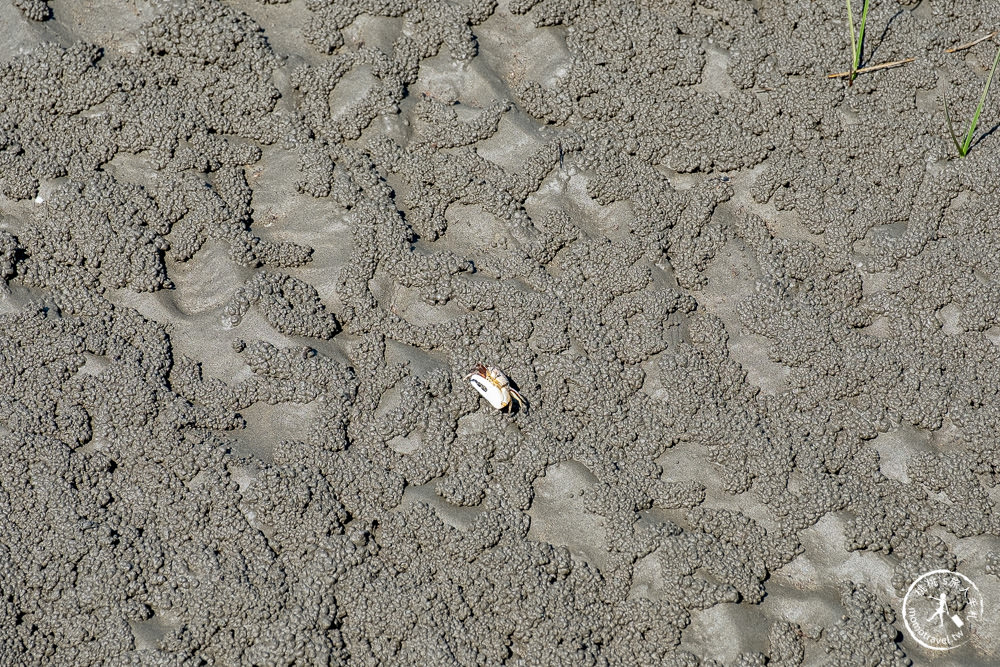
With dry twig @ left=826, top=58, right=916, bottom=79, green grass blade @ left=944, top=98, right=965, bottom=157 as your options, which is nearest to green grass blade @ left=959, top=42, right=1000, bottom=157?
green grass blade @ left=944, top=98, right=965, bottom=157

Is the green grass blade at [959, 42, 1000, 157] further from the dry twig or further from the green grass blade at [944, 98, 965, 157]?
the dry twig

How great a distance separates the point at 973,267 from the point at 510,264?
184cm

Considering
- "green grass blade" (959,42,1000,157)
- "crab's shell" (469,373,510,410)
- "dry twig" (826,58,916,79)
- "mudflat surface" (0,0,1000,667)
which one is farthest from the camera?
"dry twig" (826,58,916,79)

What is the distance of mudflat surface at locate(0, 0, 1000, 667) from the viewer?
115 inches

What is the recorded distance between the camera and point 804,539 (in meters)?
3.12

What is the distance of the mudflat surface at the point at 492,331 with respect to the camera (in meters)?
2.91

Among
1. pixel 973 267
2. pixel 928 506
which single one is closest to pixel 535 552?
pixel 928 506

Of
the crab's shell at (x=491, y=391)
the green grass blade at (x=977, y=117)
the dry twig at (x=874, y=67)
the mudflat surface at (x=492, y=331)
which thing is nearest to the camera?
the mudflat surface at (x=492, y=331)

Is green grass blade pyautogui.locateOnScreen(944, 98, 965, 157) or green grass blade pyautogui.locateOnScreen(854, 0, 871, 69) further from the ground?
green grass blade pyautogui.locateOnScreen(854, 0, 871, 69)

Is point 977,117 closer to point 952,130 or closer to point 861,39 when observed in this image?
point 952,130

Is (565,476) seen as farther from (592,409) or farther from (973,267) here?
(973,267)

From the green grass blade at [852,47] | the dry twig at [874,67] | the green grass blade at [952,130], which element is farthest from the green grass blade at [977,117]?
the green grass blade at [852,47]

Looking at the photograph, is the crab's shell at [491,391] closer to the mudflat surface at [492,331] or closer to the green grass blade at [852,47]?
the mudflat surface at [492,331]

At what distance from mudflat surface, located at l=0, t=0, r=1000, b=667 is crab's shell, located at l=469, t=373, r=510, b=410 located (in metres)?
0.06
